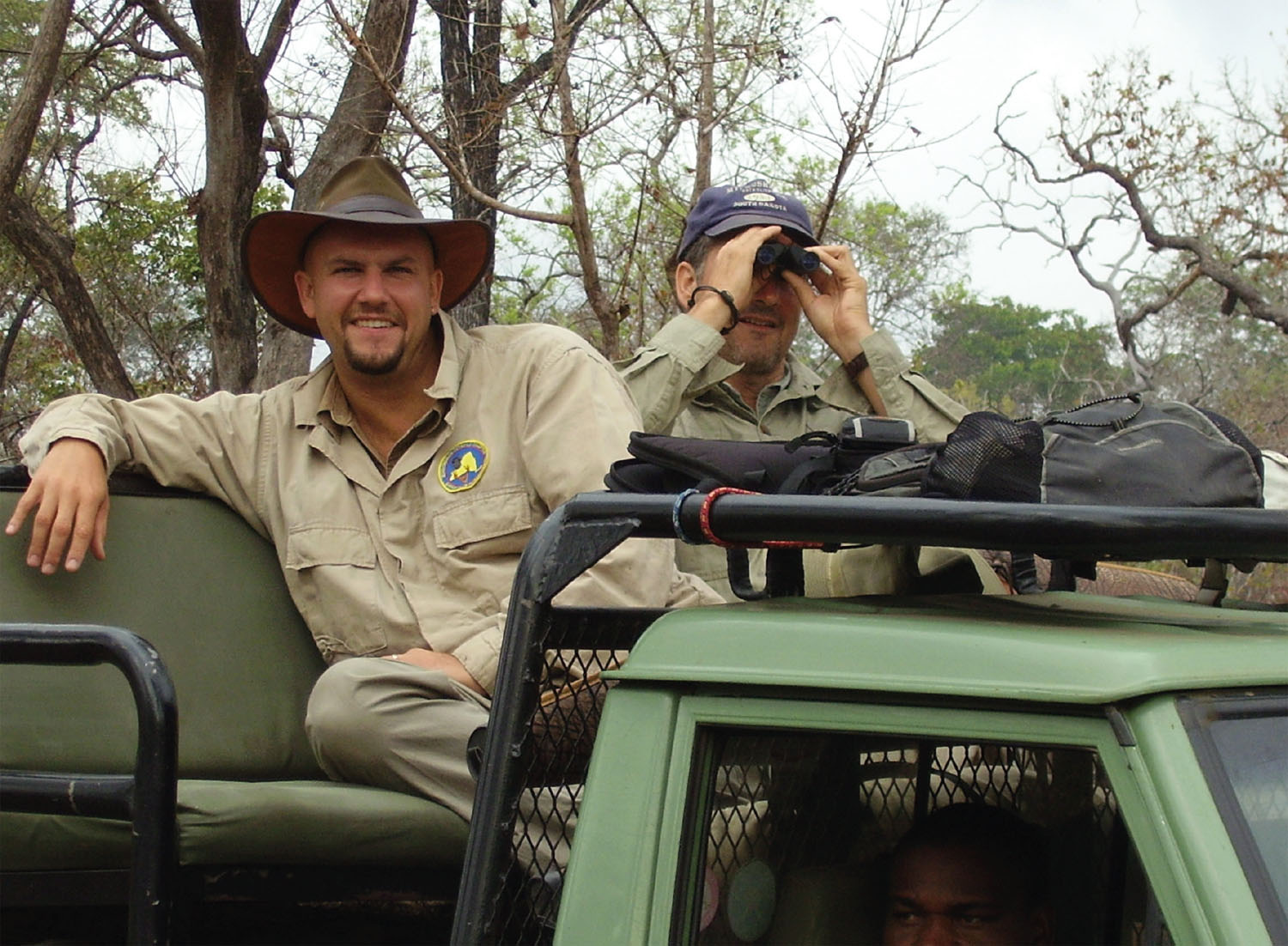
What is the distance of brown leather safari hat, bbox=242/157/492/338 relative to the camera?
10.4 ft

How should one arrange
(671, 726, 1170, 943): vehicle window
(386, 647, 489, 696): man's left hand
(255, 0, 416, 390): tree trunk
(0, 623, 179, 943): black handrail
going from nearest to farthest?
(671, 726, 1170, 943): vehicle window < (0, 623, 179, 943): black handrail < (386, 647, 489, 696): man's left hand < (255, 0, 416, 390): tree trunk

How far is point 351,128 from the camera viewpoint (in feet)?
23.5

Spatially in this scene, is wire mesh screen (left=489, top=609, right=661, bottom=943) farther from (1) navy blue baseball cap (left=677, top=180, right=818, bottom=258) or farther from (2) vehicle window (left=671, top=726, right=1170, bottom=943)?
(1) navy blue baseball cap (left=677, top=180, right=818, bottom=258)

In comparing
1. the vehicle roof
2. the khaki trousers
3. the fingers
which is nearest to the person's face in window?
the vehicle roof

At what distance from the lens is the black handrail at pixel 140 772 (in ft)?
6.47

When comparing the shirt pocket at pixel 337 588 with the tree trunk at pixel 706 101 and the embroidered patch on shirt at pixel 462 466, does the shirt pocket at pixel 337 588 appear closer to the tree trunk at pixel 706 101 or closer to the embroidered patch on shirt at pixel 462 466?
the embroidered patch on shirt at pixel 462 466

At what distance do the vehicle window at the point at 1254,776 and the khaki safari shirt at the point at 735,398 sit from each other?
1.66 meters

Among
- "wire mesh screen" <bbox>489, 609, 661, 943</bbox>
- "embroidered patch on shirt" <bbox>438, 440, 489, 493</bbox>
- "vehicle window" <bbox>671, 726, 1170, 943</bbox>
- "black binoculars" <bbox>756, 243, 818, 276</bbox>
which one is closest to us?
"vehicle window" <bbox>671, 726, 1170, 943</bbox>

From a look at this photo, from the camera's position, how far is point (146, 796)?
6.53 ft

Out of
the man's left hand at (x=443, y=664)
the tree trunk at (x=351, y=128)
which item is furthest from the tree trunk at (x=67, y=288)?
the man's left hand at (x=443, y=664)

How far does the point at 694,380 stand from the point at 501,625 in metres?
1.09

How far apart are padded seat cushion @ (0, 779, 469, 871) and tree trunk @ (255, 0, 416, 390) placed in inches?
193

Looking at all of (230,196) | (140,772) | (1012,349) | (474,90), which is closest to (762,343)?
(140,772)

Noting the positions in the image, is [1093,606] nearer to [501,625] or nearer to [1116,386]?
[501,625]
